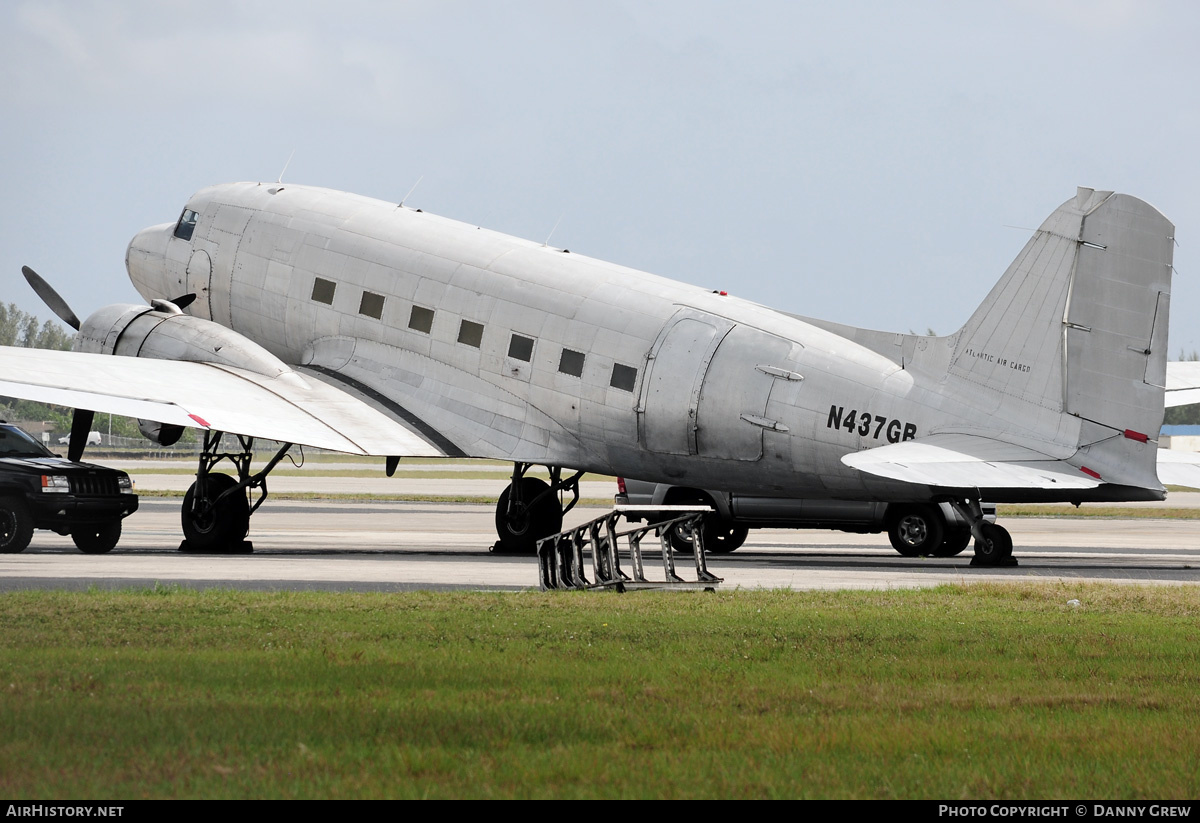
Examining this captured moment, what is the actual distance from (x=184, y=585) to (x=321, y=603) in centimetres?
331

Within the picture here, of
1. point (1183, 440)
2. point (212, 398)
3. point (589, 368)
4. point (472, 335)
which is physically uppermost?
point (1183, 440)

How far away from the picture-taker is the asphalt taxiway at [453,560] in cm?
1867

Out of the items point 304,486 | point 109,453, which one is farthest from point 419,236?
point 109,453

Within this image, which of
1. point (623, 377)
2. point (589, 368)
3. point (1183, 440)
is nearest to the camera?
point (623, 377)

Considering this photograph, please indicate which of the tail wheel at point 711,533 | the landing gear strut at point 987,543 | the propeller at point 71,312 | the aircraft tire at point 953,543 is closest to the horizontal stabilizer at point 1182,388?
A: the aircraft tire at point 953,543

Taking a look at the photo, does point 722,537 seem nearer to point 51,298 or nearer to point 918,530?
point 918,530

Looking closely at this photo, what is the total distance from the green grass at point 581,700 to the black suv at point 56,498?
8.13m

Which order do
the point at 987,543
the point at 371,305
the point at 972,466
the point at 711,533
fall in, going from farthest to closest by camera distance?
1. the point at 711,533
2. the point at 371,305
3. the point at 987,543
4. the point at 972,466

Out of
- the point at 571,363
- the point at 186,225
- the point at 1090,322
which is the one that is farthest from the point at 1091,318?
the point at 186,225

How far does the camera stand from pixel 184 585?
17359mm

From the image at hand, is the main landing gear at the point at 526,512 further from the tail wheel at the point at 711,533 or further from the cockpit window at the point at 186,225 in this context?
the cockpit window at the point at 186,225

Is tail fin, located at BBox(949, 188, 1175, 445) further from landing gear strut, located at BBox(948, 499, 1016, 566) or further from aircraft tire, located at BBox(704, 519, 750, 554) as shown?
aircraft tire, located at BBox(704, 519, 750, 554)

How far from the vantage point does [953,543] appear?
27.2 meters

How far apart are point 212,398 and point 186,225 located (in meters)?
7.76
